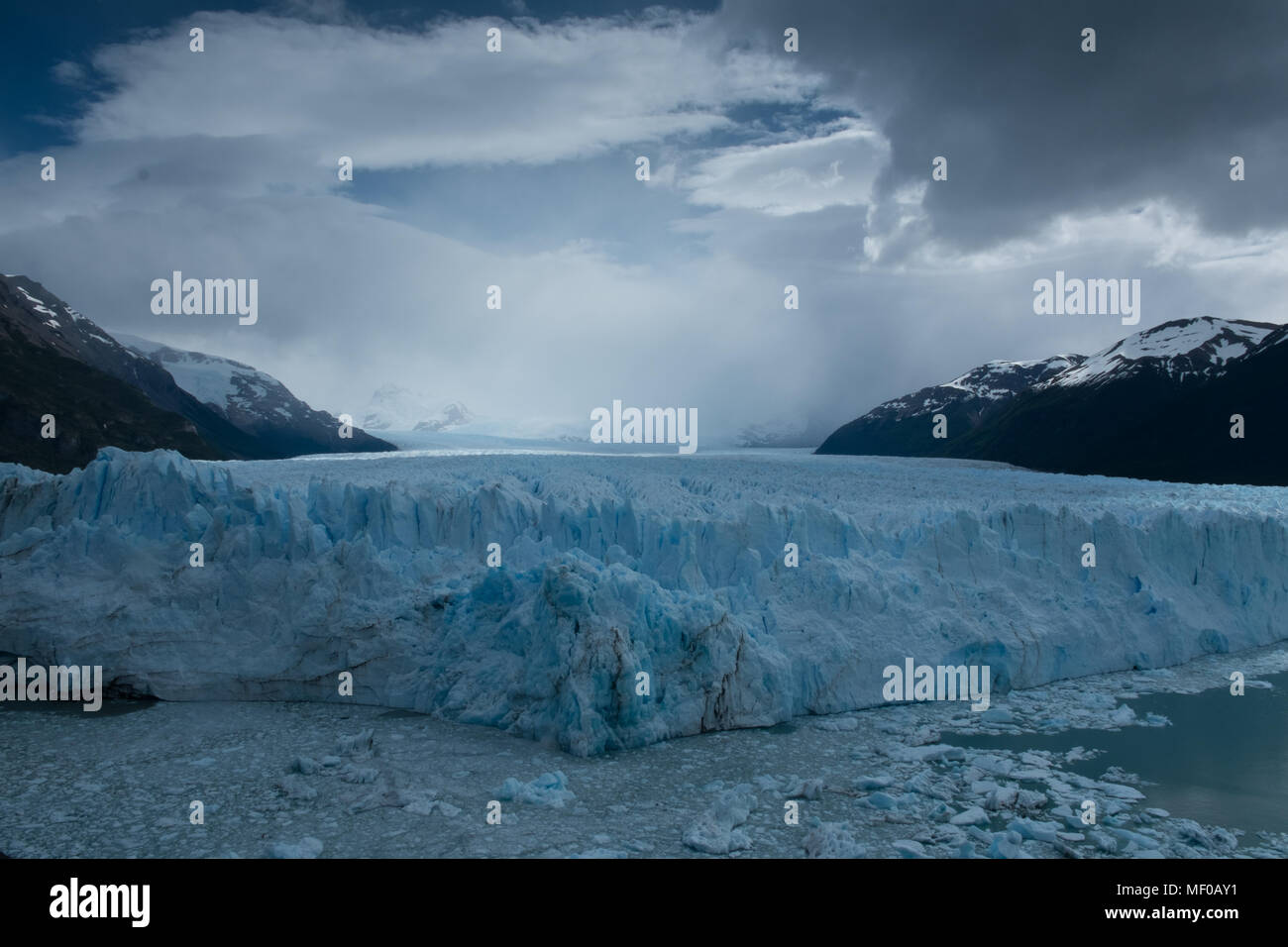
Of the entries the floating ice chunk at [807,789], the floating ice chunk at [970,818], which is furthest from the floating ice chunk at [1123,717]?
the floating ice chunk at [807,789]

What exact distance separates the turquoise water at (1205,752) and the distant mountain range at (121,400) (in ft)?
111

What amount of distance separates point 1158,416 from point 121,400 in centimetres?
6154

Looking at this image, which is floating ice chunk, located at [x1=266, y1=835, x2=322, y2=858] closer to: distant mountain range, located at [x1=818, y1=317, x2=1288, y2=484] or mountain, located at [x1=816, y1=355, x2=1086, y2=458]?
distant mountain range, located at [x1=818, y1=317, x2=1288, y2=484]

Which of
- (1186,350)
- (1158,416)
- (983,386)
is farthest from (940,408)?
(1158,416)

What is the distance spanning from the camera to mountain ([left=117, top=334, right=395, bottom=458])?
74750 mm

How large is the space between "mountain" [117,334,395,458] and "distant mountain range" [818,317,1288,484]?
52.2m

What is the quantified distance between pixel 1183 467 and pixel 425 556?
43318mm

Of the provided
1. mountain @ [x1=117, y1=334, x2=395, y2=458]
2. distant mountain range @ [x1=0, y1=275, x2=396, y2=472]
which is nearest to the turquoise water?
distant mountain range @ [x1=0, y1=275, x2=396, y2=472]

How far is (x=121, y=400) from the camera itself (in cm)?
4612

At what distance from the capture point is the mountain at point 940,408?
73.9 meters

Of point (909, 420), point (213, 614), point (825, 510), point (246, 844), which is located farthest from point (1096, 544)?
point (909, 420)

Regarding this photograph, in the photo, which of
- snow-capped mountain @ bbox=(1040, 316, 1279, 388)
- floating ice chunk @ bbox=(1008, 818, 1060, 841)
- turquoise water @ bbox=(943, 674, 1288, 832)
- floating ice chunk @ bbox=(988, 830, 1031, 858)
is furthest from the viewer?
snow-capped mountain @ bbox=(1040, 316, 1279, 388)

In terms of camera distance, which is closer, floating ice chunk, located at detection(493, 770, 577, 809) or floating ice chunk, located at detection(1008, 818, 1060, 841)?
floating ice chunk, located at detection(1008, 818, 1060, 841)

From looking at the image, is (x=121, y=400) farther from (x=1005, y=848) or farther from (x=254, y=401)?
(x=1005, y=848)
